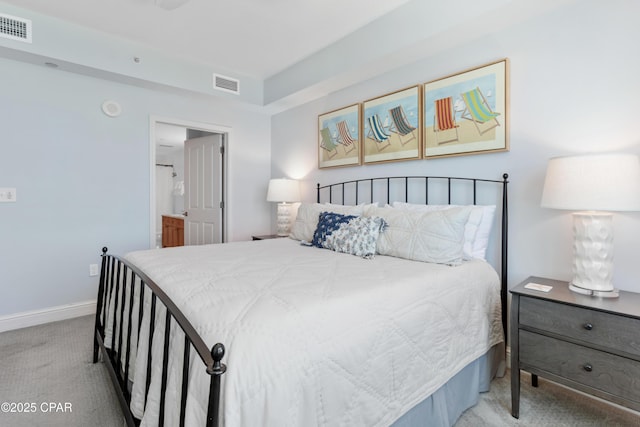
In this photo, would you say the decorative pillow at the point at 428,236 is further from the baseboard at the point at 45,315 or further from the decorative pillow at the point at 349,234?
the baseboard at the point at 45,315

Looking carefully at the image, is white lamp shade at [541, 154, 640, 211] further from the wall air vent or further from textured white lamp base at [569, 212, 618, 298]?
the wall air vent

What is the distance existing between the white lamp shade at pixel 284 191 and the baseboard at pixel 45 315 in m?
2.09

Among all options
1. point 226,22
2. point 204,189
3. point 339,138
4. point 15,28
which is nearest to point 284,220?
point 339,138

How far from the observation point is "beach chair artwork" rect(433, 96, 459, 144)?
7.79ft

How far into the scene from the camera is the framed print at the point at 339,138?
3.14 meters

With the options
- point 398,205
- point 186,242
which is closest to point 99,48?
point 186,242

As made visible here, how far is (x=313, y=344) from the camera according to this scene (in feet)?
3.39

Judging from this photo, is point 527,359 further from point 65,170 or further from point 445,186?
point 65,170

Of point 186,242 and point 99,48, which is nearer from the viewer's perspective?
point 99,48

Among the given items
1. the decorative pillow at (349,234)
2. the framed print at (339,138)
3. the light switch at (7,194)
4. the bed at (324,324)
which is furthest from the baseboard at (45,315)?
the framed print at (339,138)

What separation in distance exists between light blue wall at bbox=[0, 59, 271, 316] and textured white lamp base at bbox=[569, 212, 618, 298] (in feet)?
11.9

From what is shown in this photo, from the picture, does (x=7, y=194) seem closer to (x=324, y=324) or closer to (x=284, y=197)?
(x=284, y=197)

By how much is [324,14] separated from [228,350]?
257 cm

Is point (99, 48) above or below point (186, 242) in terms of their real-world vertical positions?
above
